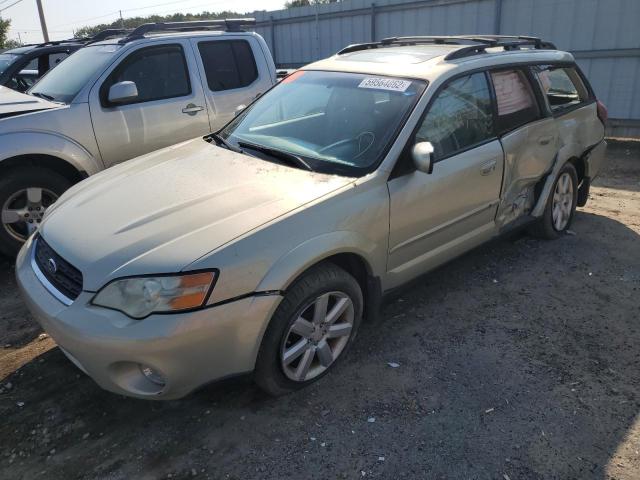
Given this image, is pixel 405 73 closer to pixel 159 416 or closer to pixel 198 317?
pixel 198 317

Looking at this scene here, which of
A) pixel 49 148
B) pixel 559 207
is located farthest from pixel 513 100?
pixel 49 148

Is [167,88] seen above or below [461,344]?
above

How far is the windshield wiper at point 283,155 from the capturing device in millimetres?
3109

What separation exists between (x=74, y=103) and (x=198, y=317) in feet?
11.1

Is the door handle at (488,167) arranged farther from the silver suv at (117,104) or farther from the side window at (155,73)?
the side window at (155,73)

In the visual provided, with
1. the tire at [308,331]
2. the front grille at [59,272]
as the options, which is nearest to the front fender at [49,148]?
the front grille at [59,272]

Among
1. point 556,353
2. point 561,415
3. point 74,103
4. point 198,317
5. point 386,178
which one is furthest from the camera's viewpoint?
point 74,103

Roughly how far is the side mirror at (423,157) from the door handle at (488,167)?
0.80m

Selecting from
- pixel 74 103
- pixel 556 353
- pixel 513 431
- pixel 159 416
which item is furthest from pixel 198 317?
pixel 74 103

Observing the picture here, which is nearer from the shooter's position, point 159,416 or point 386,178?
point 159,416

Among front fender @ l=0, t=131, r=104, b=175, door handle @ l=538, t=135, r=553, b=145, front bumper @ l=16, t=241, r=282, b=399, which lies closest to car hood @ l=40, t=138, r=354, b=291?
front bumper @ l=16, t=241, r=282, b=399

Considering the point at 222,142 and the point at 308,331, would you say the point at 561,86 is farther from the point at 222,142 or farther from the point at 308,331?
the point at 308,331

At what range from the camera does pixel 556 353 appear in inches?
128

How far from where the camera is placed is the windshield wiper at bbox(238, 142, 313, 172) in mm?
3109
